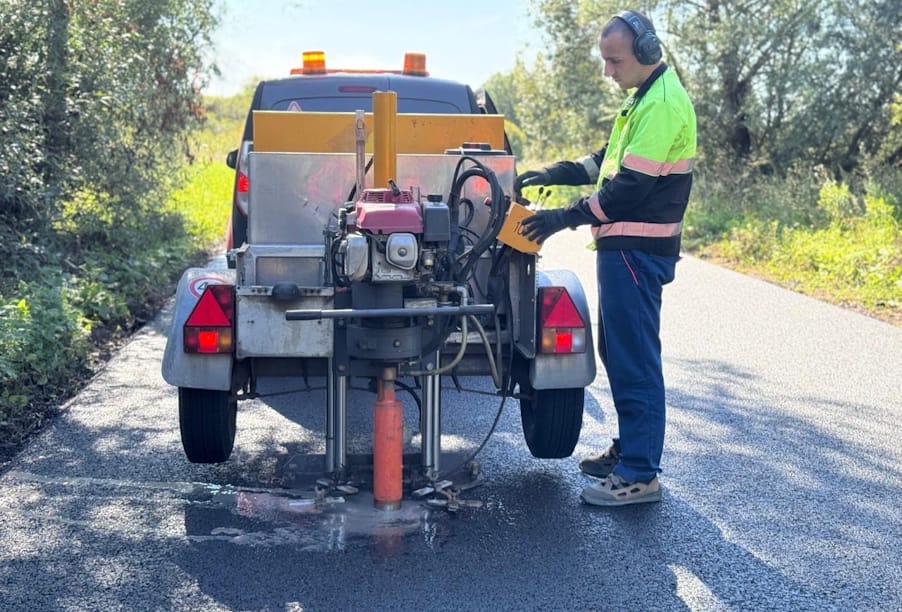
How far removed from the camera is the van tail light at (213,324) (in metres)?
4.83

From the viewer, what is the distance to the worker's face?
196 inches

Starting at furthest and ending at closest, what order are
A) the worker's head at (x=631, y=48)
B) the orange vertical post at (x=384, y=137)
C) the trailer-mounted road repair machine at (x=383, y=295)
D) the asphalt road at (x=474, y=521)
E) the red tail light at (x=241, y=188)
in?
the red tail light at (x=241, y=188), the worker's head at (x=631, y=48), the orange vertical post at (x=384, y=137), the trailer-mounted road repair machine at (x=383, y=295), the asphalt road at (x=474, y=521)

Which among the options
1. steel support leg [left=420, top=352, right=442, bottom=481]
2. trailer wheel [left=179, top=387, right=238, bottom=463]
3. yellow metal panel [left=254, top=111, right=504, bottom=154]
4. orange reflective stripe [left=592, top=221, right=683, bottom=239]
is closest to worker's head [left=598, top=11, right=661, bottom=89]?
orange reflective stripe [left=592, top=221, right=683, bottom=239]

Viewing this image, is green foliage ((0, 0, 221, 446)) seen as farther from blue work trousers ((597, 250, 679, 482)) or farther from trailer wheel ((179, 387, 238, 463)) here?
blue work trousers ((597, 250, 679, 482))

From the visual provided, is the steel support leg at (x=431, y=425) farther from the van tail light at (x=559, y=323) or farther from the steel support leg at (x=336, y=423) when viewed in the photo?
the van tail light at (x=559, y=323)

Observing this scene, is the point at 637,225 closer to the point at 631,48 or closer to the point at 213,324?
the point at 631,48

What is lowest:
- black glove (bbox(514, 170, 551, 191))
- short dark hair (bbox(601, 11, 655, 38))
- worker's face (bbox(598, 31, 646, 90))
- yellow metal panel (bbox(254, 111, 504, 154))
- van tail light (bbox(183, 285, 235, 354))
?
van tail light (bbox(183, 285, 235, 354))

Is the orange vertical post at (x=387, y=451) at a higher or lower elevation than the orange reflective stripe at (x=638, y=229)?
lower

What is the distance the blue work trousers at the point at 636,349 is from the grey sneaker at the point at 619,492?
3 cm

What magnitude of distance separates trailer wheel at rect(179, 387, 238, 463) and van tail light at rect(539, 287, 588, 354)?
4.72ft

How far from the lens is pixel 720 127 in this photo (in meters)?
22.6

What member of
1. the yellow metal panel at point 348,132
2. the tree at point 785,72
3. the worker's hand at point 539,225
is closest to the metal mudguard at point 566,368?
the worker's hand at point 539,225

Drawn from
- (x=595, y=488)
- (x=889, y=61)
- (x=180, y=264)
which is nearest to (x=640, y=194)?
(x=595, y=488)

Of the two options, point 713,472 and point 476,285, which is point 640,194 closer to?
point 476,285
